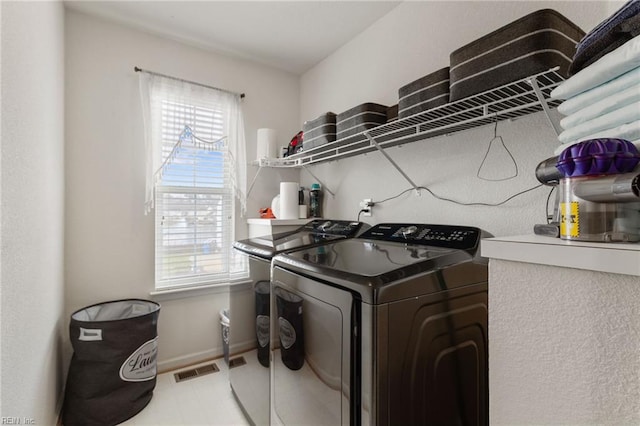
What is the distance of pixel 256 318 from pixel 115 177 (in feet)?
5.12

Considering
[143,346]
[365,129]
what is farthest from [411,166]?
[143,346]

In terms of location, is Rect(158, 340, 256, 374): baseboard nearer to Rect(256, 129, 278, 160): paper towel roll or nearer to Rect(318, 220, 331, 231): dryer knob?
Rect(318, 220, 331, 231): dryer knob

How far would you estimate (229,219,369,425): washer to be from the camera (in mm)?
1635

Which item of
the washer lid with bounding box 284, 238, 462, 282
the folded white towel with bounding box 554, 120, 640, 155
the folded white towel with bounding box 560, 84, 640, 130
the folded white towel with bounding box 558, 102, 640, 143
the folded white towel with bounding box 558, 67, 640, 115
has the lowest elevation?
the washer lid with bounding box 284, 238, 462, 282

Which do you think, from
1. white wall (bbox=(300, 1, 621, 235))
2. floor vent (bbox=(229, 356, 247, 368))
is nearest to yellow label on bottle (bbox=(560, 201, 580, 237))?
white wall (bbox=(300, 1, 621, 235))

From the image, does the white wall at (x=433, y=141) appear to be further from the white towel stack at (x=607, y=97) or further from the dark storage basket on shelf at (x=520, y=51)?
the white towel stack at (x=607, y=97)

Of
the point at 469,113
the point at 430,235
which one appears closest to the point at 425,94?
the point at 469,113

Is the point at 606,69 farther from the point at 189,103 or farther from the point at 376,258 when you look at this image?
the point at 189,103

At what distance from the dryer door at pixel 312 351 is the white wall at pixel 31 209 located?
95 centimetres

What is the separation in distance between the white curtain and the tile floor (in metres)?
1.35

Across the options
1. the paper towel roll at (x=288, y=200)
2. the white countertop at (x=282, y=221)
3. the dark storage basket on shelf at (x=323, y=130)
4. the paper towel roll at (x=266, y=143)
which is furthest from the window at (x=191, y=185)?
the dark storage basket on shelf at (x=323, y=130)

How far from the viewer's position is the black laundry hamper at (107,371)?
5.82 ft

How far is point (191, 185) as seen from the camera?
8.25 feet

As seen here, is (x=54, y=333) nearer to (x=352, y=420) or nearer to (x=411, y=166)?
(x=352, y=420)
